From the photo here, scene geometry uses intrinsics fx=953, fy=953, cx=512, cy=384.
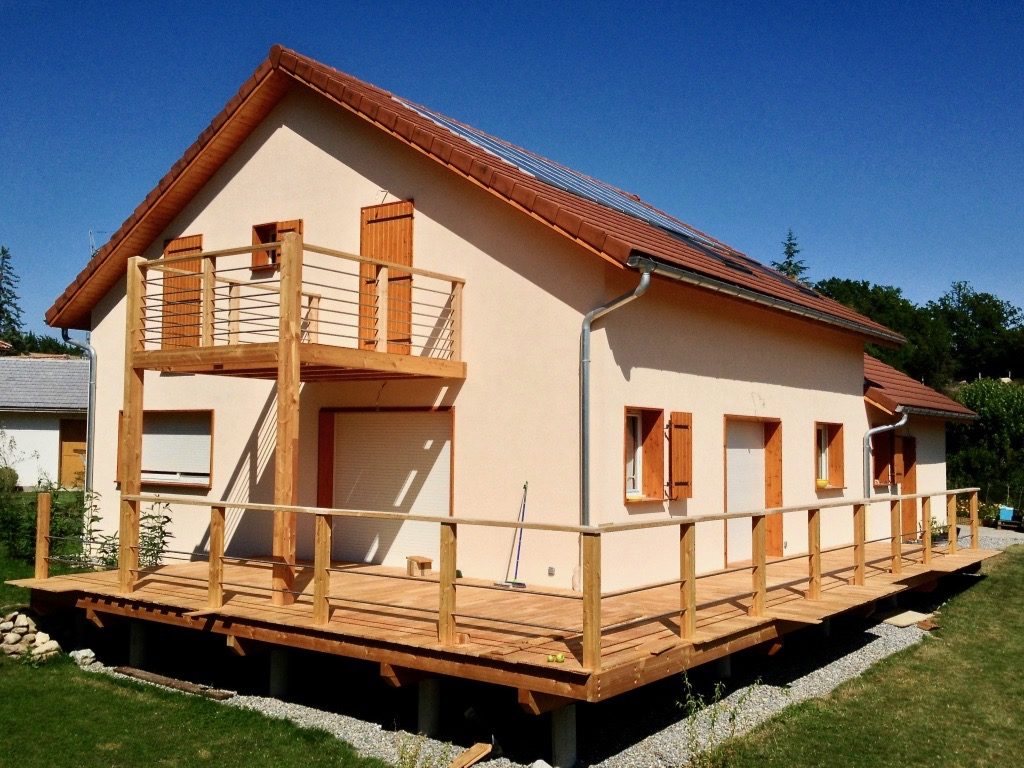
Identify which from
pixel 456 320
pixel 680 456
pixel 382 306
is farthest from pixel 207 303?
pixel 680 456

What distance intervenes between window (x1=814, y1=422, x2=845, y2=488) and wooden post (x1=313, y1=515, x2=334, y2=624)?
9.83 m

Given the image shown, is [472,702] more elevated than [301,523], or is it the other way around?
[301,523]

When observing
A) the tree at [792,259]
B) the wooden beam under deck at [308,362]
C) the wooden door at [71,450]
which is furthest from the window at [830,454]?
the tree at [792,259]

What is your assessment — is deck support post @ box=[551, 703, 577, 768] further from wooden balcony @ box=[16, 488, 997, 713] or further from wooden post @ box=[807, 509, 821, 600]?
wooden post @ box=[807, 509, 821, 600]

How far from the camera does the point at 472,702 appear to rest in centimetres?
924

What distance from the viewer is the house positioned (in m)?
8.81

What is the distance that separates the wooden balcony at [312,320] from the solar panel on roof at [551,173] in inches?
93.7

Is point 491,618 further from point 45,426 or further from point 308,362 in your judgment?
point 45,426

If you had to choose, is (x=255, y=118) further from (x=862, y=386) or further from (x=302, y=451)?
(x=862, y=386)

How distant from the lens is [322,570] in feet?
28.0

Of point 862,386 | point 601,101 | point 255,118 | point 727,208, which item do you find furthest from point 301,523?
point 727,208

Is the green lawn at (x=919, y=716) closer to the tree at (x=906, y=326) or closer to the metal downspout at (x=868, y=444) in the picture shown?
the metal downspout at (x=868, y=444)

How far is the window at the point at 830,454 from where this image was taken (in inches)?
623

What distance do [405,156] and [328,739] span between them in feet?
23.3
